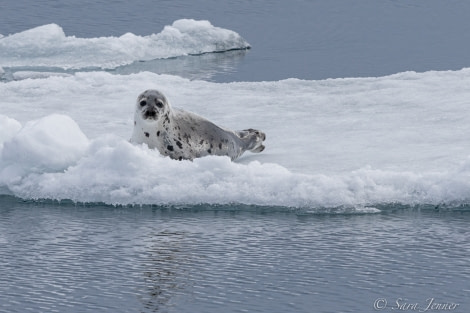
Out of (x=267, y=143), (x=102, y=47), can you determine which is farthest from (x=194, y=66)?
(x=267, y=143)

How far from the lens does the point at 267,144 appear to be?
39.8ft

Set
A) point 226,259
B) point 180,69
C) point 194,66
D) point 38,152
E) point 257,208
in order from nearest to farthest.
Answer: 1. point 226,259
2. point 257,208
3. point 38,152
4. point 180,69
5. point 194,66

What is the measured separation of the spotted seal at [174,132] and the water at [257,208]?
0.37 metres

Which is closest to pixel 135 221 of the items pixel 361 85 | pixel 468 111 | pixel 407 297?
pixel 407 297

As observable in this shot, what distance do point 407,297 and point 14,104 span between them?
300 inches

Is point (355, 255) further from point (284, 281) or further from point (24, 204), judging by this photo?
point (24, 204)

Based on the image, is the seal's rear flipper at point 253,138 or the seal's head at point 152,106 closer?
the seal's head at point 152,106

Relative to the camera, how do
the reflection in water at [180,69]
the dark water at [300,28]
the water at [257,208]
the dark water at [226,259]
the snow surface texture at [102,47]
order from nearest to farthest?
the dark water at [226,259] → the water at [257,208] → the reflection in water at [180,69] → the snow surface texture at [102,47] → the dark water at [300,28]

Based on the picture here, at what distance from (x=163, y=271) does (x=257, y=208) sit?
1.50 metres

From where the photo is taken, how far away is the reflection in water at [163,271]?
25.2 feet

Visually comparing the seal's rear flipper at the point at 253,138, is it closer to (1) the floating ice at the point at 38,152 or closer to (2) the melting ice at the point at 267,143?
(2) the melting ice at the point at 267,143

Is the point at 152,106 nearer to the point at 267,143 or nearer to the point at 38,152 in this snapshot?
the point at 38,152

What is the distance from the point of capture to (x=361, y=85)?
1534cm


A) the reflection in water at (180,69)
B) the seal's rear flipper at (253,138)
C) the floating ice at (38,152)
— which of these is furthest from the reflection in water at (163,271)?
the reflection in water at (180,69)
